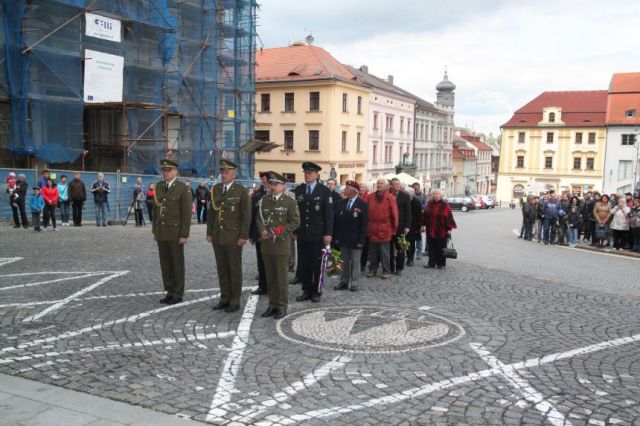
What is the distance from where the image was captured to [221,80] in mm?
34344

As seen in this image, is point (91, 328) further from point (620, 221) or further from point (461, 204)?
point (461, 204)

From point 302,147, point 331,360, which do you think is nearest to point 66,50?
point 331,360

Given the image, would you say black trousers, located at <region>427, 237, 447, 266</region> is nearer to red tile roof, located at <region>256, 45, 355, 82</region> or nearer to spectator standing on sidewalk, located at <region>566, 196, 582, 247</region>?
spectator standing on sidewalk, located at <region>566, 196, 582, 247</region>

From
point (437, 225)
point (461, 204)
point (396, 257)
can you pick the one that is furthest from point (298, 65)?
point (396, 257)

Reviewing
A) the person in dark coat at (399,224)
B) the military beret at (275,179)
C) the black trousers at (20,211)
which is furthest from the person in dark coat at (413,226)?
the black trousers at (20,211)

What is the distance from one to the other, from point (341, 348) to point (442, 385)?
139 cm

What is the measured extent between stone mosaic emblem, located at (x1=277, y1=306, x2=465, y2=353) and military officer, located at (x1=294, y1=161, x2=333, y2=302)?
565mm

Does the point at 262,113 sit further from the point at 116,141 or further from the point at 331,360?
the point at 331,360

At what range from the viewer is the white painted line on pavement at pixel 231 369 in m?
4.94

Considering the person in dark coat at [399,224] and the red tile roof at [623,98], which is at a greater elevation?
the red tile roof at [623,98]

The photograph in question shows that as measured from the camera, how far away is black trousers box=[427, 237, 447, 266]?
496 inches

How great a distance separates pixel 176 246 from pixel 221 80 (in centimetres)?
2730

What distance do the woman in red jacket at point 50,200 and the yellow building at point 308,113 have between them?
3124 centimetres

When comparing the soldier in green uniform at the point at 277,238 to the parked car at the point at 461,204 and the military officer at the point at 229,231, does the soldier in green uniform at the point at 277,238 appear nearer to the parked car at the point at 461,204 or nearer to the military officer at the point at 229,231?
the military officer at the point at 229,231
